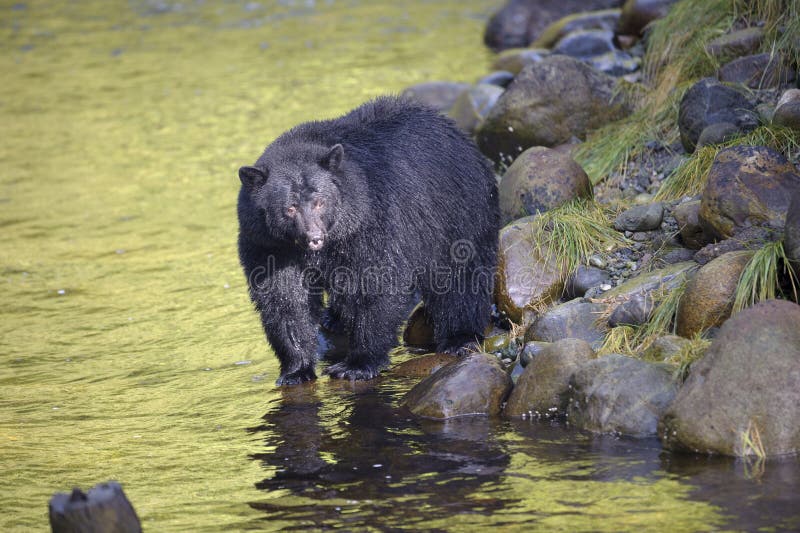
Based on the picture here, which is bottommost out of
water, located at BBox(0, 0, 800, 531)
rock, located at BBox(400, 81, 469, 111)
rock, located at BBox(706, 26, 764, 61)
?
water, located at BBox(0, 0, 800, 531)

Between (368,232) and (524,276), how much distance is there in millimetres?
1721

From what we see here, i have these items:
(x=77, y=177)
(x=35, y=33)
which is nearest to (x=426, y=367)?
(x=77, y=177)

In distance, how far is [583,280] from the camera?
8.82 m

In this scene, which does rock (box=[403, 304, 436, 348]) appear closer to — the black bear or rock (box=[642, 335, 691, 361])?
the black bear

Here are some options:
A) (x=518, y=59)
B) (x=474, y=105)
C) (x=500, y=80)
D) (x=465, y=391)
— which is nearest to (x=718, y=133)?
(x=465, y=391)

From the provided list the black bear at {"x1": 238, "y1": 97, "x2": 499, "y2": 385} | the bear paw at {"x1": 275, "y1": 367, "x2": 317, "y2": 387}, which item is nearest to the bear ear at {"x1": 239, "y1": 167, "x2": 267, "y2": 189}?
the black bear at {"x1": 238, "y1": 97, "x2": 499, "y2": 385}

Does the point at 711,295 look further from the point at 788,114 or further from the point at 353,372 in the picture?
the point at 353,372

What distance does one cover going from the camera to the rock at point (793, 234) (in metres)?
6.77

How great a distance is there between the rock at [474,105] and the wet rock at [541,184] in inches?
151

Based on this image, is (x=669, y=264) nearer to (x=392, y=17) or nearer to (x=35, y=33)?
(x=392, y=17)

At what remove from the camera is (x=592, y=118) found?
12.0 meters

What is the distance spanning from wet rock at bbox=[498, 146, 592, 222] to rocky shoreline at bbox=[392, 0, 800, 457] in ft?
0.06

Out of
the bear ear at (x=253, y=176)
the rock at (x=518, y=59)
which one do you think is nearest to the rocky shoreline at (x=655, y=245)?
the bear ear at (x=253, y=176)

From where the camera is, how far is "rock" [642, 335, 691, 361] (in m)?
7.12
